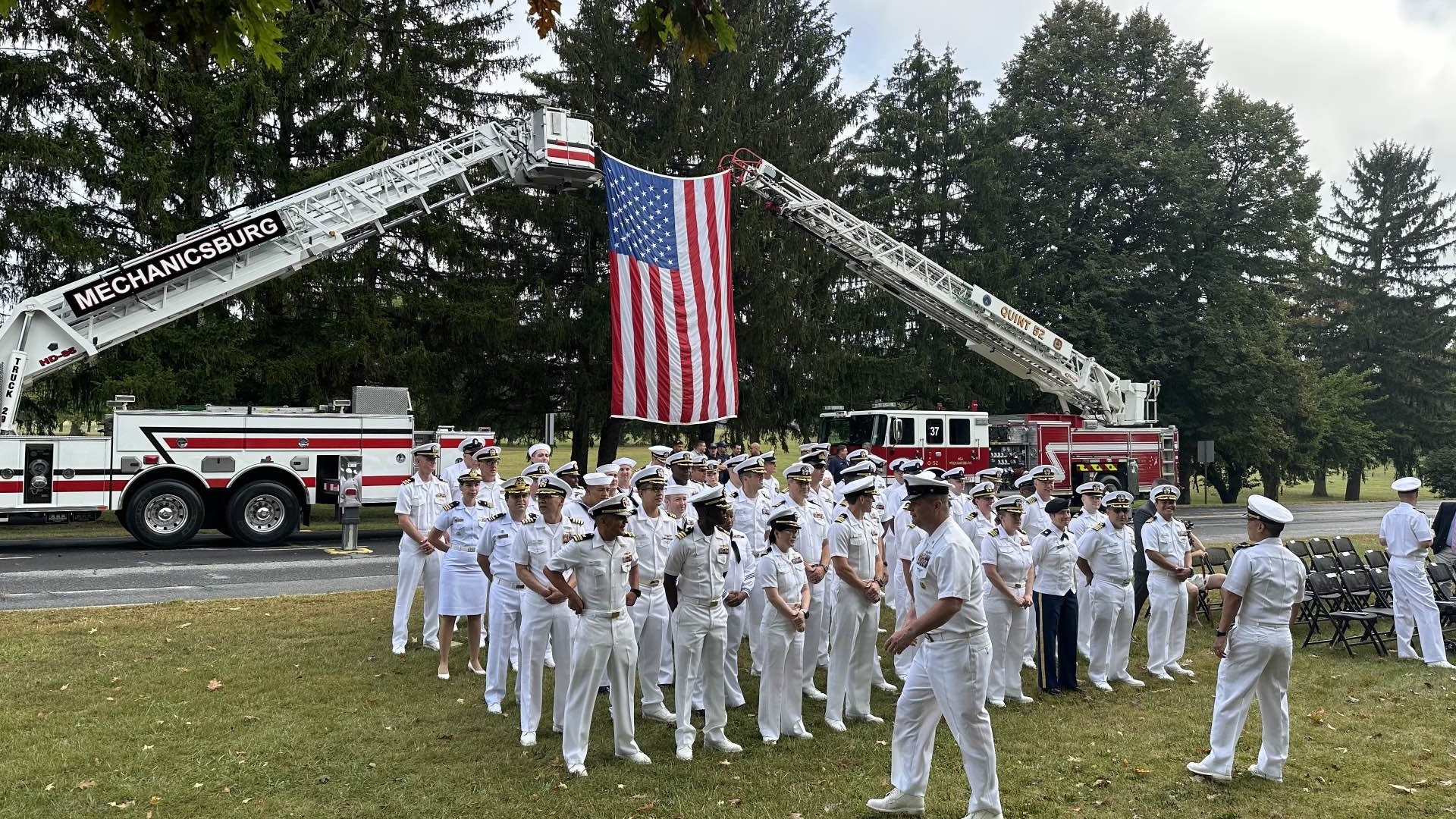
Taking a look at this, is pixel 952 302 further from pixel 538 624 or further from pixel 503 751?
pixel 503 751

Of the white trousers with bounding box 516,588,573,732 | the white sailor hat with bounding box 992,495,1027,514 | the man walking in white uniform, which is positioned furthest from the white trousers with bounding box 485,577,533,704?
the man walking in white uniform

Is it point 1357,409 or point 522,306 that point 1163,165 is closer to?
point 1357,409

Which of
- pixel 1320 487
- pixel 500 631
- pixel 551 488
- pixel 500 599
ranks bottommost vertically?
pixel 1320 487

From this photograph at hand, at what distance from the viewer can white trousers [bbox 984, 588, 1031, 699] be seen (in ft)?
27.5

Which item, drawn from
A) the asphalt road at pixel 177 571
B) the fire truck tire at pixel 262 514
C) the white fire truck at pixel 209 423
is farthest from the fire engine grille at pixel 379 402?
the asphalt road at pixel 177 571

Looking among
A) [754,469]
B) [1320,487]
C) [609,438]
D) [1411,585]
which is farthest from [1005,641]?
[1320,487]

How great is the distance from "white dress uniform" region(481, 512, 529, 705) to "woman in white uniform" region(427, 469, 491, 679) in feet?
2.58

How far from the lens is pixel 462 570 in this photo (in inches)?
355

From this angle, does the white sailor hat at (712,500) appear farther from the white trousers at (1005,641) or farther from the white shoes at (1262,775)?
the white shoes at (1262,775)

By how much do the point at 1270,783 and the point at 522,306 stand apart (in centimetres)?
2278

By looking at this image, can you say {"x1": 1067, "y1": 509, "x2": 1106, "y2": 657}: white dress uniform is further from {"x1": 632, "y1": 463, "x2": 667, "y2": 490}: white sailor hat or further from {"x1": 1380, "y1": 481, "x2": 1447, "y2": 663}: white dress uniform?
{"x1": 632, "y1": 463, "x2": 667, "y2": 490}: white sailor hat

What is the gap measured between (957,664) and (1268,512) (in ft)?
8.34

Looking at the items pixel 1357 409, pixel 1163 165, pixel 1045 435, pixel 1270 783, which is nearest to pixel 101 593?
pixel 1270 783

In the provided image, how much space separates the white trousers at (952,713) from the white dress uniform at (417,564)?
17.8 feet
